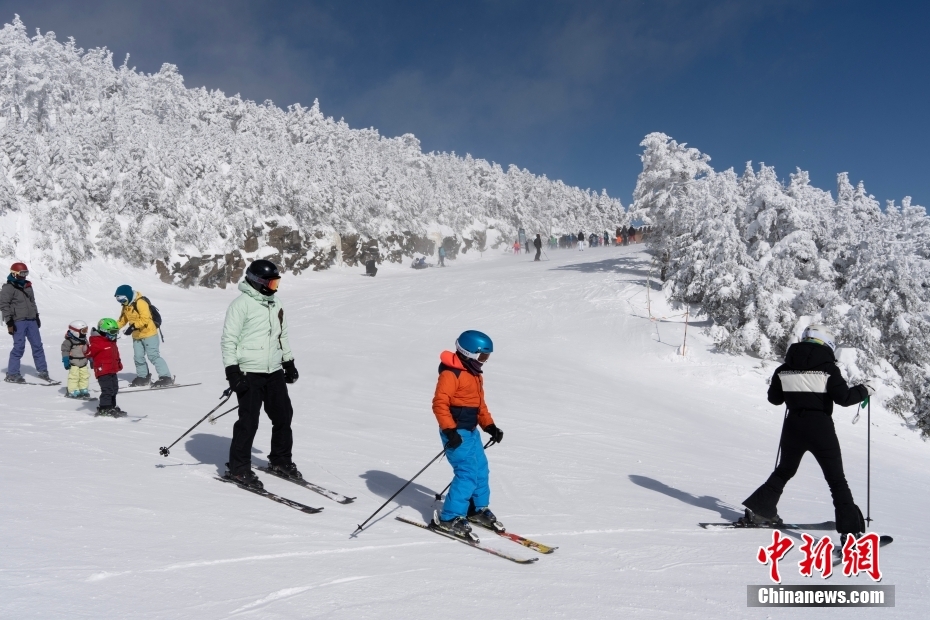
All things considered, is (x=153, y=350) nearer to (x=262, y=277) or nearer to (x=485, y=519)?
(x=262, y=277)

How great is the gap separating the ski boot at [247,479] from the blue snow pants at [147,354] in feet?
18.5

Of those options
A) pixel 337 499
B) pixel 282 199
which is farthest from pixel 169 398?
pixel 282 199

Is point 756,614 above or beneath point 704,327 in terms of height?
beneath

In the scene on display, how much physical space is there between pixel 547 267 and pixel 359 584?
3038 centimetres

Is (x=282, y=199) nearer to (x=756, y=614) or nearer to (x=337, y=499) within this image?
(x=337, y=499)

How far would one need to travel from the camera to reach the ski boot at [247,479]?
17.8 feet

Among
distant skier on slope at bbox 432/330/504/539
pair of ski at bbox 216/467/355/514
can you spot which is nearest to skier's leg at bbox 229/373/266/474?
pair of ski at bbox 216/467/355/514

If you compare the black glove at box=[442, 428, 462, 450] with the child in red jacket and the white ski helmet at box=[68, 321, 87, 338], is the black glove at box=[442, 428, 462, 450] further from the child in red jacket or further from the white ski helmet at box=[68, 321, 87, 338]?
the white ski helmet at box=[68, 321, 87, 338]

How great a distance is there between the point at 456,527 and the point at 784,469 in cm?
293

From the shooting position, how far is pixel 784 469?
5.29 m

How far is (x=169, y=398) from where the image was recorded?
9695mm

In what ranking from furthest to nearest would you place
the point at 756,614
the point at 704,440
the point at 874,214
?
the point at 874,214 < the point at 704,440 < the point at 756,614

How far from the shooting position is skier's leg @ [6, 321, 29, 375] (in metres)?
10.1

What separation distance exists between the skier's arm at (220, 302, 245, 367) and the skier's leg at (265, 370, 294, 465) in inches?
18.4
